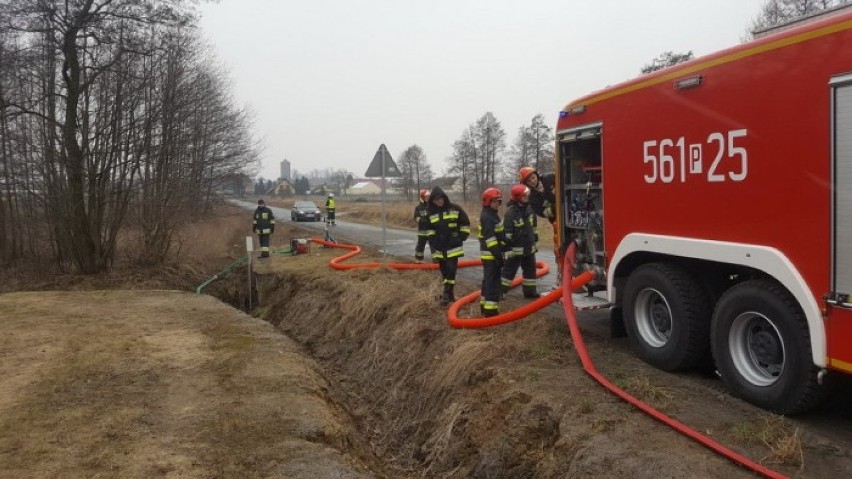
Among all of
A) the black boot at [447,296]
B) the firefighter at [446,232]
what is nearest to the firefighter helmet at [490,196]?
the firefighter at [446,232]

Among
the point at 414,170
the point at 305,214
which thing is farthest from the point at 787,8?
the point at 414,170

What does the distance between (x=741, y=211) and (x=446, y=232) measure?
444 cm

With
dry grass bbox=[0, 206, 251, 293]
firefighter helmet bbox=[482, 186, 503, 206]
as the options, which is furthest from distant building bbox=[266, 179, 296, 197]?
firefighter helmet bbox=[482, 186, 503, 206]

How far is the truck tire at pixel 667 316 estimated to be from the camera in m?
4.82

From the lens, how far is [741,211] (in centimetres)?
413

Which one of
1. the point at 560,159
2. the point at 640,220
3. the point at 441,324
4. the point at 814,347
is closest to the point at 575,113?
the point at 560,159

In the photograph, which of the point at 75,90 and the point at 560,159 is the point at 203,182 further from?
the point at 560,159

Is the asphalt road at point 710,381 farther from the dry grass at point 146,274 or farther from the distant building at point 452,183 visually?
the distant building at point 452,183

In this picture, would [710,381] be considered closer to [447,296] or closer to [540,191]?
[540,191]

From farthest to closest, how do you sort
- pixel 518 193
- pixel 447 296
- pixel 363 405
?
pixel 447 296 → pixel 518 193 → pixel 363 405

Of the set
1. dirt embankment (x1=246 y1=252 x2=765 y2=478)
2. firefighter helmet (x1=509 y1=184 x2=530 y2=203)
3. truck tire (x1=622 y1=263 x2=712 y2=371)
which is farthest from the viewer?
firefighter helmet (x1=509 y1=184 x2=530 y2=203)

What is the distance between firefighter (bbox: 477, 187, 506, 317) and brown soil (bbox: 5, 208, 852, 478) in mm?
442

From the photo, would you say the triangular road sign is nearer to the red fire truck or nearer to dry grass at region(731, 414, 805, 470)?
the red fire truck

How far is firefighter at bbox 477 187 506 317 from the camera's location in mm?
6969
